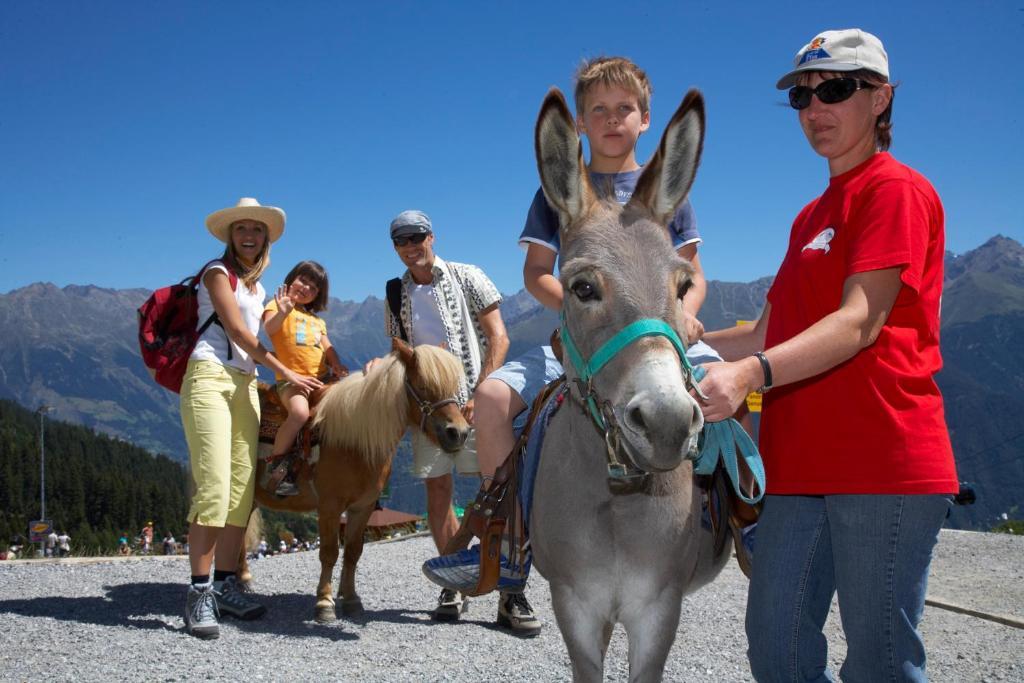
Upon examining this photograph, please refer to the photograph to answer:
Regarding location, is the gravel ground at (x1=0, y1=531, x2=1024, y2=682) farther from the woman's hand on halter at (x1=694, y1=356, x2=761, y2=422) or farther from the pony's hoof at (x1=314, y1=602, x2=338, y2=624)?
the woman's hand on halter at (x1=694, y1=356, x2=761, y2=422)

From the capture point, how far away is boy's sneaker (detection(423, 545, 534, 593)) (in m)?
3.34

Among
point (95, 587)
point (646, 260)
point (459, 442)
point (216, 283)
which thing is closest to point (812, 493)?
point (646, 260)

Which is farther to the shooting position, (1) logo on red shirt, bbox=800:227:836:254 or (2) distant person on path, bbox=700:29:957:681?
(1) logo on red shirt, bbox=800:227:836:254

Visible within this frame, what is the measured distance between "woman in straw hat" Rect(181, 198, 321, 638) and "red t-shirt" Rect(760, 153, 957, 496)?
4835mm

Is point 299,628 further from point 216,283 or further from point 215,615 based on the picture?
point 216,283

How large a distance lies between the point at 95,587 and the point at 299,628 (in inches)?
119

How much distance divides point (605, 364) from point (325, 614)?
17.8 ft

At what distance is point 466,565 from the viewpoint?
353 centimetres

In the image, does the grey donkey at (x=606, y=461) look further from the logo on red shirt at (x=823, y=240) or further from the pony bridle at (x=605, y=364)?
the logo on red shirt at (x=823, y=240)

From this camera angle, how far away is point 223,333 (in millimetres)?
6355

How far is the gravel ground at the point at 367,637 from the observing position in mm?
5203

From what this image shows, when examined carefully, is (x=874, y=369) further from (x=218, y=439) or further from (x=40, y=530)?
(x=40, y=530)

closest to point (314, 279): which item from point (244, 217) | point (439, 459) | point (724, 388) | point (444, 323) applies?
point (244, 217)

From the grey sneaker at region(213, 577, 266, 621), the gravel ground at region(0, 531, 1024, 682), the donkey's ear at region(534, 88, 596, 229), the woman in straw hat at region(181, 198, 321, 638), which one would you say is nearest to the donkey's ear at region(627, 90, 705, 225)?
the donkey's ear at region(534, 88, 596, 229)
